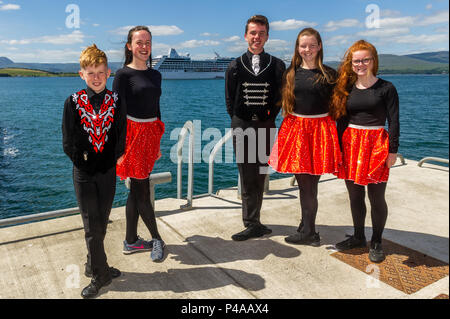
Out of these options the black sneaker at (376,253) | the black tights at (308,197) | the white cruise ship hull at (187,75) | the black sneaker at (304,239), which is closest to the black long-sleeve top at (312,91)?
the black tights at (308,197)

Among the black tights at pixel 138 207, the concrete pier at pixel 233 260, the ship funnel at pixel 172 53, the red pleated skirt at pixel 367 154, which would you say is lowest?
the concrete pier at pixel 233 260

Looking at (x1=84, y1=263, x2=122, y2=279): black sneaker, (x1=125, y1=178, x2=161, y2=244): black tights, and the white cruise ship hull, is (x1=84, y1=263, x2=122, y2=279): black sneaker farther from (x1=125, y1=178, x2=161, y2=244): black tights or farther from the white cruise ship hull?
the white cruise ship hull

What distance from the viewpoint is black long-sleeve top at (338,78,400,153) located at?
2.81 metres

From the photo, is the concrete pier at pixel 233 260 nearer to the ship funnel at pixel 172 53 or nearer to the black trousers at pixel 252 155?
the black trousers at pixel 252 155

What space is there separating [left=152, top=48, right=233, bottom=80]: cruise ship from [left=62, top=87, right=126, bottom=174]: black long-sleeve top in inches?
4328

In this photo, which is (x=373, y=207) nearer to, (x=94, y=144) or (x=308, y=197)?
(x=308, y=197)

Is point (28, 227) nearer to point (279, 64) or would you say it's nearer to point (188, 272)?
point (188, 272)

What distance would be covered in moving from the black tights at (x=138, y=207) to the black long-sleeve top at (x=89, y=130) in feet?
1.99

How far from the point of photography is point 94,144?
98.3 inches

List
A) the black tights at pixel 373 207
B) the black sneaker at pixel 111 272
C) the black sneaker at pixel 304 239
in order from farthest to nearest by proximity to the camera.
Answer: the black sneaker at pixel 304 239, the black tights at pixel 373 207, the black sneaker at pixel 111 272

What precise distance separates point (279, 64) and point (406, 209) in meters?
2.53

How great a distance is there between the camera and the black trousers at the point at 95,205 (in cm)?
250

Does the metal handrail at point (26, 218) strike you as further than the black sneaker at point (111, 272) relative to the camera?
Yes
